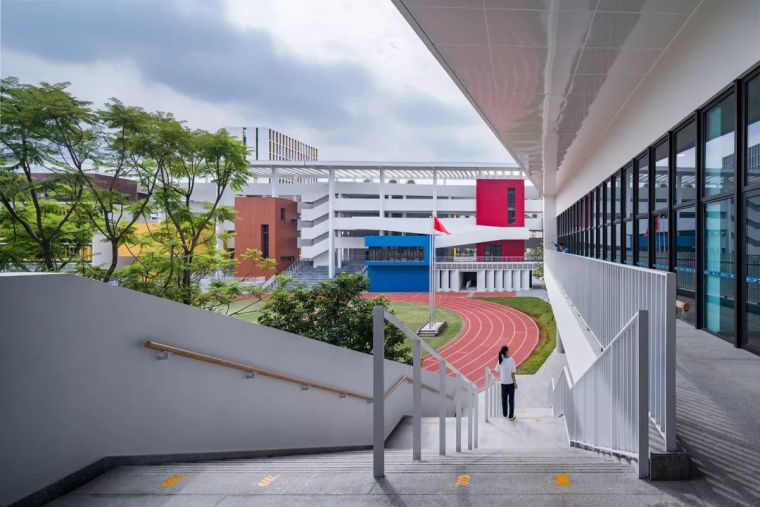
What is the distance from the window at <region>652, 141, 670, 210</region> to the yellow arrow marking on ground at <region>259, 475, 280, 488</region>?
6642 millimetres

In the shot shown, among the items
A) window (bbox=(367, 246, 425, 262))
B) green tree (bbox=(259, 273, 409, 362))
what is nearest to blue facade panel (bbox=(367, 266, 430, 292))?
window (bbox=(367, 246, 425, 262))

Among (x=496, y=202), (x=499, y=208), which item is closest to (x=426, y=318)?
(x=499, y=208)

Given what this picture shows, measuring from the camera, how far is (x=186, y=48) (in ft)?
38.3

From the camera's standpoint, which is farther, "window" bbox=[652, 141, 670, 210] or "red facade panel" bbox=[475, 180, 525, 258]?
"red facade panel" bbox=[475, 180, 525, 258]

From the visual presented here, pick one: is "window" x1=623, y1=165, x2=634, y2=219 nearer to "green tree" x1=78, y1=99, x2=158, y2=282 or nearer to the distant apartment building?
"green tree" x1=78, y1=99, x2=158, y2=282

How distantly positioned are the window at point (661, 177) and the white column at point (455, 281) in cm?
3086

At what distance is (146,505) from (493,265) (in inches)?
1442

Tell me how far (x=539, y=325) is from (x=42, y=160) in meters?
22.7

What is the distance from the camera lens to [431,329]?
21.8 m

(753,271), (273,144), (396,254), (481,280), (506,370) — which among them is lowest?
(481,280)

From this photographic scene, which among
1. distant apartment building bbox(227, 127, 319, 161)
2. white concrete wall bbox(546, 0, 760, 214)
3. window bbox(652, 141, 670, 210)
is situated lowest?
window bbox(652, 141, 670, 210)

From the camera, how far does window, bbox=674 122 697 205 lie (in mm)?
5605

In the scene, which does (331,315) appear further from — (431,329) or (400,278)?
(400,278)

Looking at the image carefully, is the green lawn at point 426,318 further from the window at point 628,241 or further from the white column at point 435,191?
the white column at point 435,191
